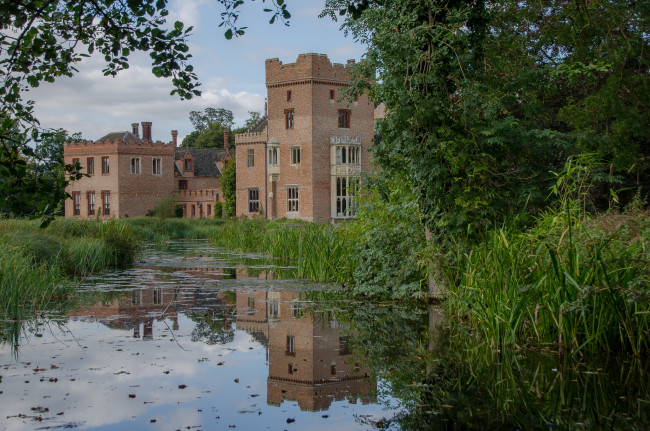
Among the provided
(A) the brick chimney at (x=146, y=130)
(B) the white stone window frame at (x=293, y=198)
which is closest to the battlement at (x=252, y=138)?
(B) the white stone window frame at (x=293, y=198)

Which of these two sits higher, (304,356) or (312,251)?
(312,251)

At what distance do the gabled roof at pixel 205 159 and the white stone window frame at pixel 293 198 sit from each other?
18444mm

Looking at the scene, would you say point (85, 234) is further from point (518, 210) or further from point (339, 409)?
point (339, 409)

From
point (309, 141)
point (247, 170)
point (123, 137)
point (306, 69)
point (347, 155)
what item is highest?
point (306, 69)

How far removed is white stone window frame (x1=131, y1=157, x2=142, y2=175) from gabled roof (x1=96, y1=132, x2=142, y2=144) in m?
1.40

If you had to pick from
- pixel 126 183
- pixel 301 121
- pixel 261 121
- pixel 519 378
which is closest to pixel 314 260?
pixel 519 378

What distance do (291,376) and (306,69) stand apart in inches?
1435

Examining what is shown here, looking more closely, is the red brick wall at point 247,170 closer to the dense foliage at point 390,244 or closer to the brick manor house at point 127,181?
the brick manor house at point 127,181

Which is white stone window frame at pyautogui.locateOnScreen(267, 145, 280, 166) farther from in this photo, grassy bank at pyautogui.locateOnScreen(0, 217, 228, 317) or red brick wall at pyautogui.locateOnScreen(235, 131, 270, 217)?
grassy bank at pyautogui.locateOnScreen(0, 217, 228, 317)

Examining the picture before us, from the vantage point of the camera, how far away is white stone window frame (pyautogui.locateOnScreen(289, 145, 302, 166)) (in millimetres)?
41975

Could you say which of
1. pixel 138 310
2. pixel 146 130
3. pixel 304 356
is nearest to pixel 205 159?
pixel 146 130

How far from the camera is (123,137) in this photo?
53.3 meters

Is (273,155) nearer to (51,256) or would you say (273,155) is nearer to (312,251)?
(312,251)

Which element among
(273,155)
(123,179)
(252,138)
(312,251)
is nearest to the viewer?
(312,251)
